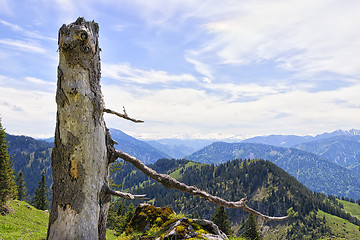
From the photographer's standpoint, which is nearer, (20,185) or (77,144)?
(77,144)

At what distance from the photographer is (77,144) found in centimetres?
448

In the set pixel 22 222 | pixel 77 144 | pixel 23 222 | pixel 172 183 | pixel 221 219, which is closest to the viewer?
pixel 77 144

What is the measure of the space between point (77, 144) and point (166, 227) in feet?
22.2

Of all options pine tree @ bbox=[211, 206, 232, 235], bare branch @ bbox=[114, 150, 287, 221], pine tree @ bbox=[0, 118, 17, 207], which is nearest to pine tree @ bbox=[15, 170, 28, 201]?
pine tree @ bbox=[0, 118, 17, 207]

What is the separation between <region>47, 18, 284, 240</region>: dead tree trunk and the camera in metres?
4.38

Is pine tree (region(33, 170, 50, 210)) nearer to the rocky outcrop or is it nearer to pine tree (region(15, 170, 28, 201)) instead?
pine tree (region(15, 170, 28, 201))

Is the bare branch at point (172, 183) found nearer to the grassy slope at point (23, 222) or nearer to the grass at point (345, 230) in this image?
the grassy slope at point (23, 222)

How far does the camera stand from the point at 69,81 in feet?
14.9

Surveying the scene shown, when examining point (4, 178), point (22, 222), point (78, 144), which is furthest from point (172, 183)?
point (4, 178)

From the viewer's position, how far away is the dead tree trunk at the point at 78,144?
4.38 m

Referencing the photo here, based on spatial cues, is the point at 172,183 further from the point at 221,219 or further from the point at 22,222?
the point at 221,219

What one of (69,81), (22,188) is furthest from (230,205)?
(22,188)

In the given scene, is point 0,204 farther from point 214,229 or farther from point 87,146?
point 87,146

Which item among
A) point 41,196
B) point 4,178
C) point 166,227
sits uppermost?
point 166,227
